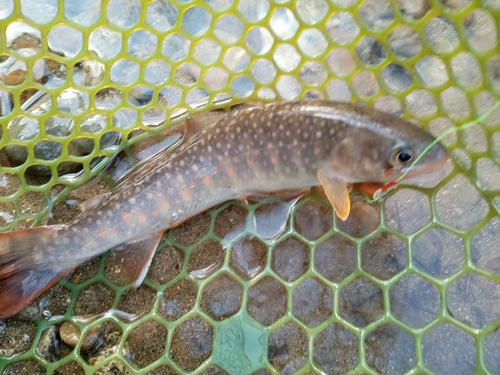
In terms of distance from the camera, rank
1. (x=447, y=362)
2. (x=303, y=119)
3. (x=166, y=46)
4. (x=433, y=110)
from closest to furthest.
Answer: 1. (x=303, y=119)
2. (x=447, y=362)
3. (x=433, y=110)
4. (x=166, y=46)

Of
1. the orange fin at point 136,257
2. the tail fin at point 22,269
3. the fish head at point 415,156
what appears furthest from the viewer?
the orange fin at point 136,257

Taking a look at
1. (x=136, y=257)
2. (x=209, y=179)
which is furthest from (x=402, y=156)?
(x=136, y=257)

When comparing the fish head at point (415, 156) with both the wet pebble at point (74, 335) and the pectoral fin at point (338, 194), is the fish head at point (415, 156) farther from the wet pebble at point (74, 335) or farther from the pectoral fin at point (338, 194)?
the wet pebble at point (74, 335)

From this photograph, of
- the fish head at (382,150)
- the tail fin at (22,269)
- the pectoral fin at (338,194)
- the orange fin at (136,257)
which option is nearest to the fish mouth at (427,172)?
the fish head at (382,150)

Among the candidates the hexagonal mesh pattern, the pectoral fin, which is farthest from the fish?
the hexagonal mesh pattern

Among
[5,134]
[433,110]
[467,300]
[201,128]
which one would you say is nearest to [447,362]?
[467,300]

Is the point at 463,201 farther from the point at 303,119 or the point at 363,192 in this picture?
the point at 303,119

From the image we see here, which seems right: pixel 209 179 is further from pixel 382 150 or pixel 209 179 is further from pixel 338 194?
pixel 382 150
